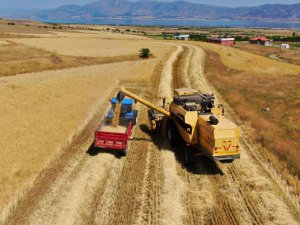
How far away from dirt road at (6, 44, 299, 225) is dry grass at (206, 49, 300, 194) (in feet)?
3.47

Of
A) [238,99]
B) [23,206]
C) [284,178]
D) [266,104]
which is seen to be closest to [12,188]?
[23,206]

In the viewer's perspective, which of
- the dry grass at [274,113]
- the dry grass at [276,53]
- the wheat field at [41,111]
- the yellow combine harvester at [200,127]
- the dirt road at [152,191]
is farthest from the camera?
the dry grass at [276,53]

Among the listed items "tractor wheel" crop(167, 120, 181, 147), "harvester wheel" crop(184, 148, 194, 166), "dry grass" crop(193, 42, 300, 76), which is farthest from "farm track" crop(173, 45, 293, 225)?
"dry grass" crop(193, 42, 300, 76)

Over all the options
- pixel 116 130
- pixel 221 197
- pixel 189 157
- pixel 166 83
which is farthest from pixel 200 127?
pixel 166 83

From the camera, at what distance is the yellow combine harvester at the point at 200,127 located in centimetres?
1344

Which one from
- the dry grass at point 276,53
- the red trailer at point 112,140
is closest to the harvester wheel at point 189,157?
the red trailer at point 112,140

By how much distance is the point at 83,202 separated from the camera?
12.4 metres

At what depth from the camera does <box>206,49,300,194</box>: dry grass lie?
634 inches

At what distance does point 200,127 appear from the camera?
14.6m

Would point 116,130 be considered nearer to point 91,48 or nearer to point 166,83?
point 166,83

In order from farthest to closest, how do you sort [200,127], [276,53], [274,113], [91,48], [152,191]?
[276,53] < [91,48] < [274,113] < [200,127] < [152,191]

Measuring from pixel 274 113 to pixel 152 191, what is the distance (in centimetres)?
1690

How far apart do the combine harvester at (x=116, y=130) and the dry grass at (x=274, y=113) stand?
7.11 metres

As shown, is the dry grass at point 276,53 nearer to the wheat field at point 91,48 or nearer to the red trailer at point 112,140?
the wheat field at point 91,48
